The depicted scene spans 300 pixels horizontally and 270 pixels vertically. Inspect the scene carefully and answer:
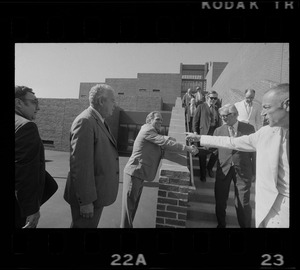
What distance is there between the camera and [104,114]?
190cm

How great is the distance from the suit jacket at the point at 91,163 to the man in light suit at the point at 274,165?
58.0 inches

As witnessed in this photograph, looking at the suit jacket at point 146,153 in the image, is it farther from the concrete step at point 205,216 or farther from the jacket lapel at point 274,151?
the jacket lapel at point 274,151

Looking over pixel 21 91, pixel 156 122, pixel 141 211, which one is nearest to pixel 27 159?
pixel 21 91

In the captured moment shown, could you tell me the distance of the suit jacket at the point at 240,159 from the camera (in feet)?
7.48

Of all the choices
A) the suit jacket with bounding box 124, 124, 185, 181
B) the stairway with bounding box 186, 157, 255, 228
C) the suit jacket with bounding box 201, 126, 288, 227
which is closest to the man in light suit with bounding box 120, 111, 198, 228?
the suit jacket with bounding box 124, 124, 185, 181

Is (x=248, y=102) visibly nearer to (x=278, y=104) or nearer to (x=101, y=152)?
(x=278, y=104)

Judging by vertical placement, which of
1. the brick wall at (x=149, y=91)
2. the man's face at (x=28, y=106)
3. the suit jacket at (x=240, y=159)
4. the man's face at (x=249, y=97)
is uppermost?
the brick wall at (x=149, y=91)

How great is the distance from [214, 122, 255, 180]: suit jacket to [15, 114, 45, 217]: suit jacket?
2183 millimetres

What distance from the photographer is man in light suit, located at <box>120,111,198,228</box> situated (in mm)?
2393

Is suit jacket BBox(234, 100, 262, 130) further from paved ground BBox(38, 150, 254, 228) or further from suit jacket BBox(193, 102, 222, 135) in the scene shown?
paved ground BBox(38, 150, 254, 228)

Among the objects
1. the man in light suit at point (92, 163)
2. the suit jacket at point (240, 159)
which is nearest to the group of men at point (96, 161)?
the man in light suit at point (92, 163)
